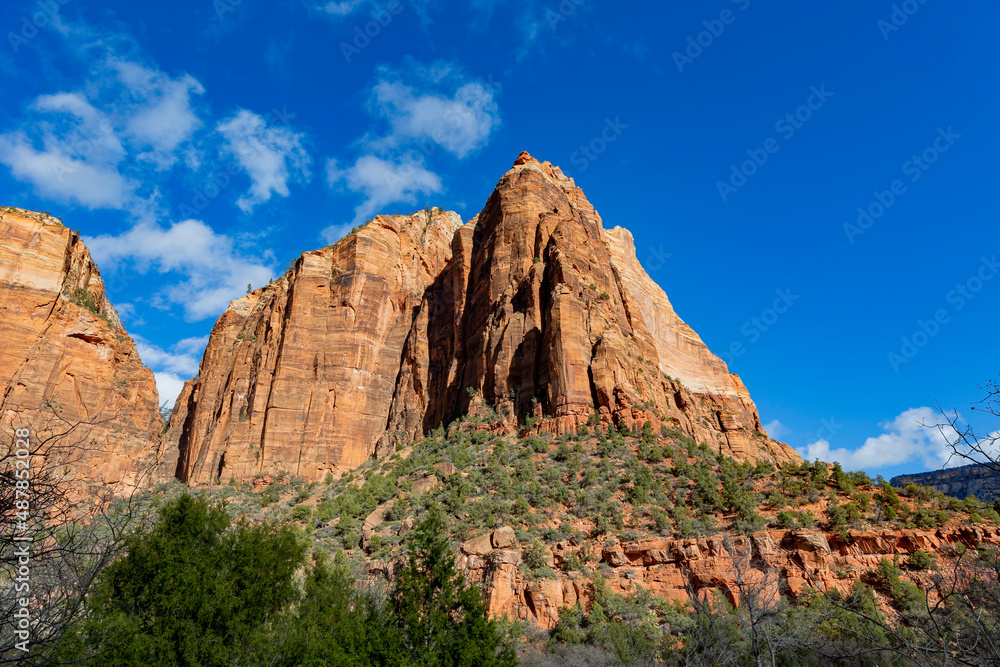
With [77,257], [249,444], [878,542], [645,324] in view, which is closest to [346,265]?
[249,444]

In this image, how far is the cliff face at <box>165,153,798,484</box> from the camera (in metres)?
42.3

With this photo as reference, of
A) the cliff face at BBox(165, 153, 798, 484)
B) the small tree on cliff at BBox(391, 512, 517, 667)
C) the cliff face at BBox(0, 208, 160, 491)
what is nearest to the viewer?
the small tree on cliff at BBox(391, 512, 517, 667)

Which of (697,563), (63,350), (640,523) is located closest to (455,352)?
(640,523)

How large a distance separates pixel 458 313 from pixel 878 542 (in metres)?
38.8

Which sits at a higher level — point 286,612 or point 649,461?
point 649,461

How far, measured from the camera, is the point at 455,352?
53.2 meters

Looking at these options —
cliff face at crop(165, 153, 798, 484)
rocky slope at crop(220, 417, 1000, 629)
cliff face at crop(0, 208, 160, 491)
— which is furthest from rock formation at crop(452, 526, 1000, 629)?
cliff face at crop(0, 208, 160, 491)

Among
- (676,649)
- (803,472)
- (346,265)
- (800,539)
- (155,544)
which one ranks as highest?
(346,265)

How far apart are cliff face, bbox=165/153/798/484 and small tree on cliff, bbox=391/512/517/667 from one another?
2139 cm

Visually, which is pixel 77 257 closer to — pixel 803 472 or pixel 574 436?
pixel 574 436

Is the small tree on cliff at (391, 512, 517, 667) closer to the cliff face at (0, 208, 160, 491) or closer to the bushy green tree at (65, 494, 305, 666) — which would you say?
the bushy green tree at (65, 494, 305, 666)

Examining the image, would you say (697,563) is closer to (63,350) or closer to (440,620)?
(440,620)

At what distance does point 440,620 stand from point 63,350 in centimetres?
4815

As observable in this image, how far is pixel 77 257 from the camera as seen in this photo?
174 ft
